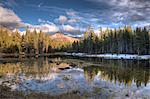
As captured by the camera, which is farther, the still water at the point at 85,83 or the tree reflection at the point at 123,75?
the tree reflection at the point at 123,75

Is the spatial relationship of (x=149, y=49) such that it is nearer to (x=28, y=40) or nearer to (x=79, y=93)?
(x=28, y=40)

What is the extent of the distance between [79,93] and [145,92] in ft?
21.0

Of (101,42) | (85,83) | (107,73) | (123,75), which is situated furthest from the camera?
(101,42)

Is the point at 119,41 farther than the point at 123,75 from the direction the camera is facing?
Yes

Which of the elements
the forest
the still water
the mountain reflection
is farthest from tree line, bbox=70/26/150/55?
the still water

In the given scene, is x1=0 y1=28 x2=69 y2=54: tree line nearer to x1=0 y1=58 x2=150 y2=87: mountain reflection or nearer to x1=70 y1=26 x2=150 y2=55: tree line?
x1=70 y1=26 x2=150 y2=55: tree line

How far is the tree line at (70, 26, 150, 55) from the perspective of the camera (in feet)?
350

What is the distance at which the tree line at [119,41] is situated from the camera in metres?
107

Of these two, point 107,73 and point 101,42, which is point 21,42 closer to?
point 101,42

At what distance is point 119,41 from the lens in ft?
423

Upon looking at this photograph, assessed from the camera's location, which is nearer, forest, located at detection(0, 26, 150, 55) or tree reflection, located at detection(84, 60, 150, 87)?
tree reflection, located at detection(84, 60, 150, 87)

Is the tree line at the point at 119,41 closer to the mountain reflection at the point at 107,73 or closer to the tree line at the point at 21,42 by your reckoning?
the tree line at the point at 21,42

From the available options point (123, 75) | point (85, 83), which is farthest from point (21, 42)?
point (85, 83)

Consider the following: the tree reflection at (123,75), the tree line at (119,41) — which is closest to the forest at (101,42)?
the tree line at (119,41)
